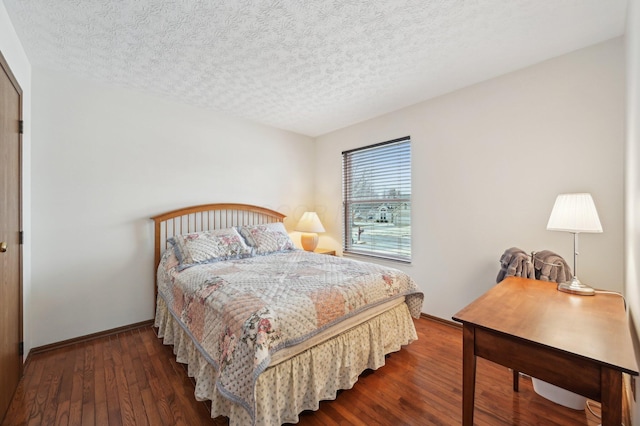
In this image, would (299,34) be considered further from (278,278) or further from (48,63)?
(48,63)

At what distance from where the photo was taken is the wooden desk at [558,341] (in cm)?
87

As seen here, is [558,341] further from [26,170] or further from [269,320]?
[26,170]

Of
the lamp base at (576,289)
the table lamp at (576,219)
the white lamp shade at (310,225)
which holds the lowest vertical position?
the lamp base at (576,289)

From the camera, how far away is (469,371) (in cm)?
119

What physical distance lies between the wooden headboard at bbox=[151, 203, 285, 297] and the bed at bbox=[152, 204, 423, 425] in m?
0.02

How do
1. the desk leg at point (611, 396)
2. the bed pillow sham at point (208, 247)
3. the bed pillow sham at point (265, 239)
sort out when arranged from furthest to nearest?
the bed pillow sham at point (265, 239) → the bed pillow sham at point (208, 247) → the desk leg at point (611, 396)

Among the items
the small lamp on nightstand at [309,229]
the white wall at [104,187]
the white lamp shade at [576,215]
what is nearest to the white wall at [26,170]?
the white wall at [104,187]

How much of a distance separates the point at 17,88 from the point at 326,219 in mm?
3381

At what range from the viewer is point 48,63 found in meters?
2.20

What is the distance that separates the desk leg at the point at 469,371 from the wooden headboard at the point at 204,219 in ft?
9.37

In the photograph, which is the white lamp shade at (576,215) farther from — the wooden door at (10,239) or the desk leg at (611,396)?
the wooden door at (10,239)

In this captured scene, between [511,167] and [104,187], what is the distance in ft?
12.5

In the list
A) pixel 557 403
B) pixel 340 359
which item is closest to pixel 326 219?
pixel 340 359

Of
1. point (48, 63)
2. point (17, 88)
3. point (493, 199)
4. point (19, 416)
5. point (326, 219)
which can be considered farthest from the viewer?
point (326, 219)
